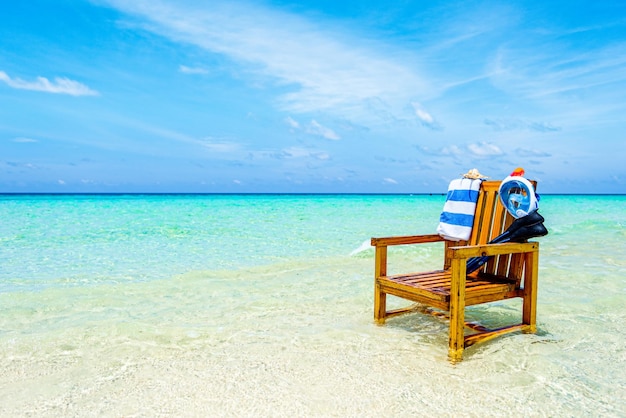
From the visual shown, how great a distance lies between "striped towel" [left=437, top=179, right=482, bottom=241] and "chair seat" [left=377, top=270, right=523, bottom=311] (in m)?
0.41

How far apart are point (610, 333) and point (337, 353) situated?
247 centimetres

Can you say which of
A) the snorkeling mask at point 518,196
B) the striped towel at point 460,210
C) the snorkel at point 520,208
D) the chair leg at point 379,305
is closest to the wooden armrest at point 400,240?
the striped towel at point 460,210

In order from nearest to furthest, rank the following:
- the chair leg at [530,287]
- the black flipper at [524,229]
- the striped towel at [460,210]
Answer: the black flipper at [524,229] → the chair leg at [530,287] → the striped towel at [460,210]

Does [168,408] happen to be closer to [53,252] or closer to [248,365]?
[248,365]

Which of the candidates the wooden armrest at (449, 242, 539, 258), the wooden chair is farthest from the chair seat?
the wooden armrest at (449, 242, 539, 258)

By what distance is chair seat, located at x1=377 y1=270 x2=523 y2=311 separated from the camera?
3.67 m

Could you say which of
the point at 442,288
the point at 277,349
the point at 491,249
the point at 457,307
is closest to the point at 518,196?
the point at 491,249

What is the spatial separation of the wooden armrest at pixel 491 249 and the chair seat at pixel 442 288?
311 mm

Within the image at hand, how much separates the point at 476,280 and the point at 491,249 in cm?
61

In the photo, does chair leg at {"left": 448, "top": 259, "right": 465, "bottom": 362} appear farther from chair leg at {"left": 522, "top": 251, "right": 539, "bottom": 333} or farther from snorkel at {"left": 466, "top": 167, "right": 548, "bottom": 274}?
chair leg at {"left": 522, "top": 251, "right": 539, "bottom": 333}

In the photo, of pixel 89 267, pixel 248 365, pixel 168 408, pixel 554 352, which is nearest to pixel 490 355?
pixel 554 352

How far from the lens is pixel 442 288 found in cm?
381

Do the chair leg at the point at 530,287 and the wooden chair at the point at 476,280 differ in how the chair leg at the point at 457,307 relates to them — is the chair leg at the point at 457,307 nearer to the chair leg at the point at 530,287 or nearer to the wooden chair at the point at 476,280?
the wooden chair at the point at 476,280

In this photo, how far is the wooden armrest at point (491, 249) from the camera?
11.5 ft
